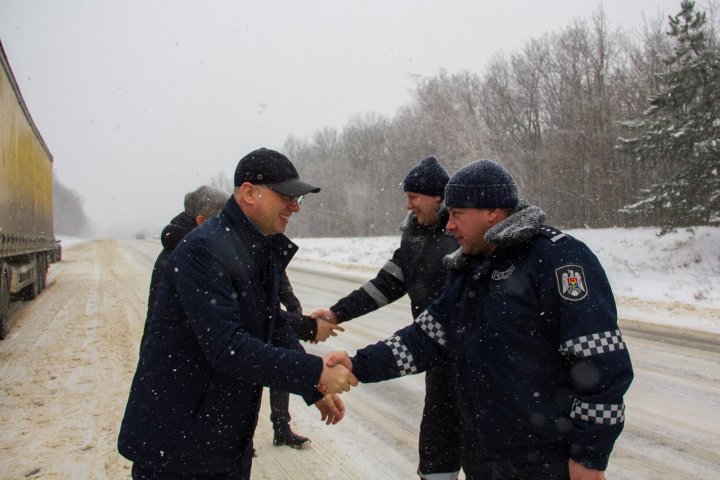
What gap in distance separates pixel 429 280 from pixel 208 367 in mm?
1561

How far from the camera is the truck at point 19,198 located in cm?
945

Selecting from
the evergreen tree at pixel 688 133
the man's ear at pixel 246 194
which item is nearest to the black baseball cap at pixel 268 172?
the man's ear at pixel 246 194

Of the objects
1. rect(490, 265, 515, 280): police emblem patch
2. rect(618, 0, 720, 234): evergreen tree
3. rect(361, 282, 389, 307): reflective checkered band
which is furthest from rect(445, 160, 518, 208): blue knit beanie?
rect(618, 0, 720, 234): evergreen tree

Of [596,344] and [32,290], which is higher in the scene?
[596,344]

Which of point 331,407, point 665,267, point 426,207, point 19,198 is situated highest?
point 19,198

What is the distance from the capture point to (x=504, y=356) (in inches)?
81.4

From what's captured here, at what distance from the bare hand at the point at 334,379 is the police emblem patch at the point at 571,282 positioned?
1.02m

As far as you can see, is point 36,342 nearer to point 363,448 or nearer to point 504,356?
point 363,448

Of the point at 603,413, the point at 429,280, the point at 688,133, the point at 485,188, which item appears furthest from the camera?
the point at 688,133

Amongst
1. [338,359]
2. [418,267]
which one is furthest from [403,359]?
[418,267]

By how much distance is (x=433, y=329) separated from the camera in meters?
2.58

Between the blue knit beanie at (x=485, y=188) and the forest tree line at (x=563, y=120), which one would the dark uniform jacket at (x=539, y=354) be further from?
the forest tree line at (x=563, y=120)

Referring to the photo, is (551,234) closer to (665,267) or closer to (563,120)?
(665,267)

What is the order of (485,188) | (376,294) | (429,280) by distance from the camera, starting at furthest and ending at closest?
(376,294)
(429,280)
(485,188)
